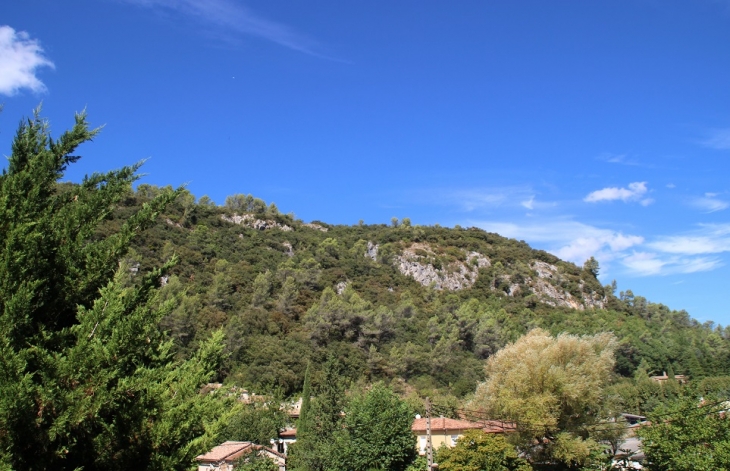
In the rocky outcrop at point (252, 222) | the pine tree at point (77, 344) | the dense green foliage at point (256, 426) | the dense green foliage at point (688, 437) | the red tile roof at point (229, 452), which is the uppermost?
the rocky outcrop at point (252, 222)

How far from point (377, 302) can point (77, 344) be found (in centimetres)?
6783

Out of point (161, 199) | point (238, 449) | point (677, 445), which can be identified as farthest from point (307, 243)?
point (161, 199)

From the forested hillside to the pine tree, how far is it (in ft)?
96.5

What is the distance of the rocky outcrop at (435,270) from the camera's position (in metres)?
90.8

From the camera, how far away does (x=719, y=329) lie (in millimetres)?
94125

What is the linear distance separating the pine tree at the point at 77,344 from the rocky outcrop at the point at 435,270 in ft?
268

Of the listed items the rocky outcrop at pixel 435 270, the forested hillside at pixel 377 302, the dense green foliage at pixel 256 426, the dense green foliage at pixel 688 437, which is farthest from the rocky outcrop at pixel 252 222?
the dense green foliage at pixel 688 437

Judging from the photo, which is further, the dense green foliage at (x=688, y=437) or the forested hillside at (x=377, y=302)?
the forested hillside at (x=377, y=302)

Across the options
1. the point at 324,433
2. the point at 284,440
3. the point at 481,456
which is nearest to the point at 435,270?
the point at 284,440

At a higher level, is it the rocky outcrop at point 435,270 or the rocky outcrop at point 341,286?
the rocky outcrop at point 435,270

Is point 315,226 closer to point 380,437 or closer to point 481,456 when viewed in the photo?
point 380,437

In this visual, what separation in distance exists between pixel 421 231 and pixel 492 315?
139ft

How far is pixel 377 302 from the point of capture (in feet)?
236

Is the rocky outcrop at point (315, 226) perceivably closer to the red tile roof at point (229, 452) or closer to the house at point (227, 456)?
the red tile roof at point (229, 452)
